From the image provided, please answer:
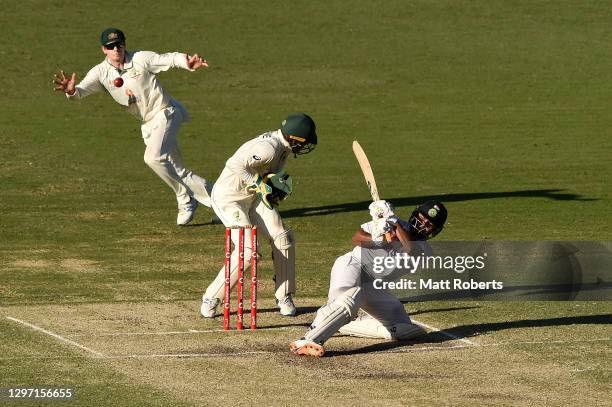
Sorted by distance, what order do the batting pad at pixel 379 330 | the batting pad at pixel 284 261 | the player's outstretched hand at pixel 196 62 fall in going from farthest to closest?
the player's outstretched hand at pixel 196 62
the batting pad at pixel 284 261
the batting pad at pixel 379 330

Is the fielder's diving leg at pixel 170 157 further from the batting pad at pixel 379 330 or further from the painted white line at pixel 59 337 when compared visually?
the batting pad at pixel 379 330

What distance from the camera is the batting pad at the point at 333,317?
41.2 feet

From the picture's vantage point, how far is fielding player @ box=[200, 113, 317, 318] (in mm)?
14109

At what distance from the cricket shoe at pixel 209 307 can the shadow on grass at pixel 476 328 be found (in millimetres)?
1787

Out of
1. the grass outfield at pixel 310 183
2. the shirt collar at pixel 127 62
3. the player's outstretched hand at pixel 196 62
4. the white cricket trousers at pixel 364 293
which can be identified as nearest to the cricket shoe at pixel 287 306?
the grass outfield at pixel 310 183

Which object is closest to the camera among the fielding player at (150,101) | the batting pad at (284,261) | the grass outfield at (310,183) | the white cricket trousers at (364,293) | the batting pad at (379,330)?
the grass outfield at (310,183)

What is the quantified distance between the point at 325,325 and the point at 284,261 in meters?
1.99

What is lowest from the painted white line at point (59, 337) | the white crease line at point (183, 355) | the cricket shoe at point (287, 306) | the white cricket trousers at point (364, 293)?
the white crease line at point (183, 355)

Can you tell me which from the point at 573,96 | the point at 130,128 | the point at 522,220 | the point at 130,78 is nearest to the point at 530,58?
the point at 573,96

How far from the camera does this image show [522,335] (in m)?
13.6

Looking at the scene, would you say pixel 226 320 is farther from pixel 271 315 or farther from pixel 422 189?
pixel 422 189

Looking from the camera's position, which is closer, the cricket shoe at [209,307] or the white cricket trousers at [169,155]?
the cricket shoe at [209,307]

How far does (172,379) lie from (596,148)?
1728cm

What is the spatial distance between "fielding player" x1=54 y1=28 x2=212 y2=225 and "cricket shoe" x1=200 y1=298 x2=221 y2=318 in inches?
219
